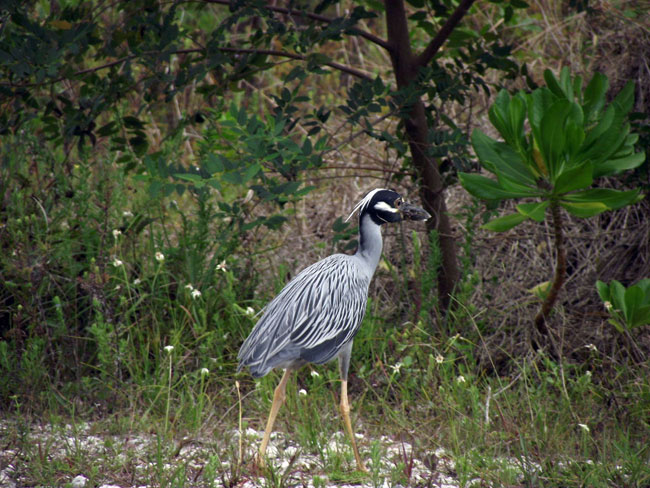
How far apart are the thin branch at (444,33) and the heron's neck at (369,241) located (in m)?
1.45

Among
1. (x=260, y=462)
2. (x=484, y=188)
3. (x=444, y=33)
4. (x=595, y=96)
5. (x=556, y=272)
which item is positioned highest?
(x=444, y=33)

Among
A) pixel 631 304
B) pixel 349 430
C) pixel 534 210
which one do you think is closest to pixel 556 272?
pixel 631 304

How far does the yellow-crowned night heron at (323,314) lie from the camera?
369 cm

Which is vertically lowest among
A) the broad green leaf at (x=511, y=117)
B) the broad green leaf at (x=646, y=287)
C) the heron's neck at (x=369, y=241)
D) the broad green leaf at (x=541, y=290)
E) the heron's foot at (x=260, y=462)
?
the heron's foot at (x=260, y=462)

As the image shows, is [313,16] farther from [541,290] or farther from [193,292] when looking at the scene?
[541,290]

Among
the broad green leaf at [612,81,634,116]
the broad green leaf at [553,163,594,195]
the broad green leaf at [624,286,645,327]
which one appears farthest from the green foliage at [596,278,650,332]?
the broad green leaf at [612,81,634,116]

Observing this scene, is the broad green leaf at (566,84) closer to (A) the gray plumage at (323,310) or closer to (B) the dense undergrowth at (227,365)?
(B) the dense undergrowth at (227,365)

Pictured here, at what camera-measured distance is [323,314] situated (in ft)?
12.5

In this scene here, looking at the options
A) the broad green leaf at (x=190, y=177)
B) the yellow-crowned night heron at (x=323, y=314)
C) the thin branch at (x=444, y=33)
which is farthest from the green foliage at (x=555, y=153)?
the broad green leaf at (x=190, y=177)

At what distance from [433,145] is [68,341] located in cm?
260

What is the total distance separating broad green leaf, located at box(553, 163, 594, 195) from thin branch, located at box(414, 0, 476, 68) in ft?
4.43

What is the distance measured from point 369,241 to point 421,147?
119 centimetres

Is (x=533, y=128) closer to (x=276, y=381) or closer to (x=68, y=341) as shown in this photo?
(x=276, y=381)

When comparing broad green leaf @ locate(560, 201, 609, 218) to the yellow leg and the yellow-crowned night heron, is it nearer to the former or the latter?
the yellow-crowned night heron
